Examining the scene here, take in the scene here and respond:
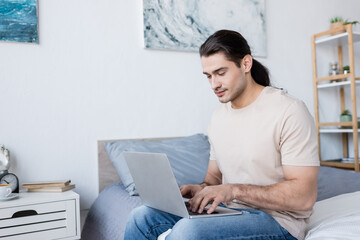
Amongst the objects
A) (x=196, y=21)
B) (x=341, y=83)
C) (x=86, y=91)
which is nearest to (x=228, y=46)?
(x=86, y=91)

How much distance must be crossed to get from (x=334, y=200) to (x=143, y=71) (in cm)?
131

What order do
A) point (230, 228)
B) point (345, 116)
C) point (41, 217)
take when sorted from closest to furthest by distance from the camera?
point (230, 228) → point (41, 217) → point (345, 116)

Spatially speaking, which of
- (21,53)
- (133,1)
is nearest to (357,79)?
(133,1)

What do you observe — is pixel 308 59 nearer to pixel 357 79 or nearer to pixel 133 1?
pixel 357 79

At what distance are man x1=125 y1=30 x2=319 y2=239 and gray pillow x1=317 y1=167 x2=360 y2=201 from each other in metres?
0.60

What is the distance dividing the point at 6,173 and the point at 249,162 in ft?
4.00

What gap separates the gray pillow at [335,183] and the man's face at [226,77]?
0.72m

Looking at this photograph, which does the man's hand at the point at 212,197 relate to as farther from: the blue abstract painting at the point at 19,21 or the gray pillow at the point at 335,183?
the blue abstract painting at the point at 19,21

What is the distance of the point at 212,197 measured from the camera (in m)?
1.11

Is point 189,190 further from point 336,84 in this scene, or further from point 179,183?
point 336,84

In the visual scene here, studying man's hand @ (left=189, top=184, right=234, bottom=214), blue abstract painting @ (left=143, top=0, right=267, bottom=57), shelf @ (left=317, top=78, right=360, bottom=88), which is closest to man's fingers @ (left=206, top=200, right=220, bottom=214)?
man's hand @ (left=189, top=184, right=234, bottom=214)

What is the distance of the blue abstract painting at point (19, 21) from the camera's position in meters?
1.93

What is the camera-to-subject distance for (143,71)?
2.30m

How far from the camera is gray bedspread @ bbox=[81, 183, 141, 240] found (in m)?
1.60
